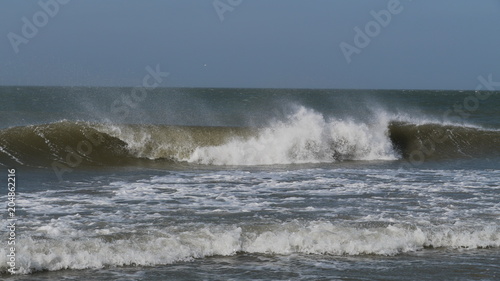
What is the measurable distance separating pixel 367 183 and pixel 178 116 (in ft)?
69.2

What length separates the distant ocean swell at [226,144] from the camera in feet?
61.4

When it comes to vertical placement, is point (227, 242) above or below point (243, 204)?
below

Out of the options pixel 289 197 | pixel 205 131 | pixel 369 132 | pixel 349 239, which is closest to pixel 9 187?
pixel 289 197

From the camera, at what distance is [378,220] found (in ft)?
32.8

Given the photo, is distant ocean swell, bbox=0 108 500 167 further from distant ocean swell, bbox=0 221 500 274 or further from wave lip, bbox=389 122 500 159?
distant ocean swell, bbox=0 221 500 274

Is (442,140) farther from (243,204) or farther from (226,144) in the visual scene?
(243,204)

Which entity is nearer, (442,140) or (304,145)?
(304,145)

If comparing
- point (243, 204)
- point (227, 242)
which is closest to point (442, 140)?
point (243, 204)

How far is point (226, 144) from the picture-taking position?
2050 centimetres

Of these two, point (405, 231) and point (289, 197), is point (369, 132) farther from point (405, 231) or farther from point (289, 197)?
point (405, 231)

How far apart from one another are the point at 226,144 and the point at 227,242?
12016mm

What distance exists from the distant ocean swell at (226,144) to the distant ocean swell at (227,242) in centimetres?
895

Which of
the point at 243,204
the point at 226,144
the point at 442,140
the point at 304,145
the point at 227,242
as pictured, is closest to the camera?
the point at 227,242

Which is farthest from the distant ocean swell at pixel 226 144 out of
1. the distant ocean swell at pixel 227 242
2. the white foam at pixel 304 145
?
the distant ocean swell at pixel 227 242
